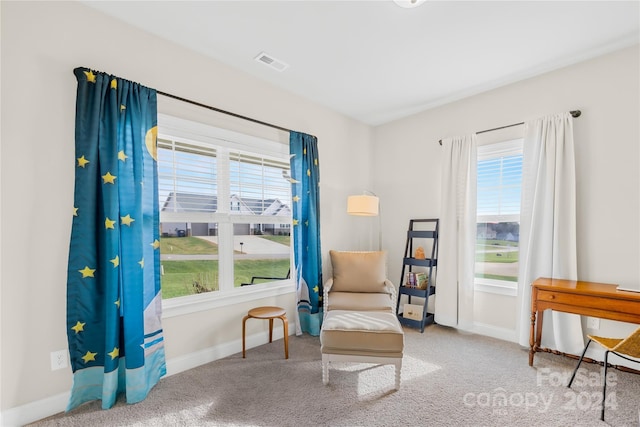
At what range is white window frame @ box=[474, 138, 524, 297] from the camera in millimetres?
2979

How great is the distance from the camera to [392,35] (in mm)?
2213

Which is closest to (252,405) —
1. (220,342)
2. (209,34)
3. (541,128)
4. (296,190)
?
A: (220,342)

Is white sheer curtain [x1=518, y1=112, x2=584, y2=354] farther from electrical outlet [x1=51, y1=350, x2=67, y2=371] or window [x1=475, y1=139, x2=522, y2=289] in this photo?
electrical outlet [x1=51, y1=350, x2=67, y2=371]

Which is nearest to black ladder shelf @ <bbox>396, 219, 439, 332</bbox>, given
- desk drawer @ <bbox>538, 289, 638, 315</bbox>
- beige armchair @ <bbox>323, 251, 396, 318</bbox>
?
beige armchair @ <bbox>323, 251, 396, 318</bbox>

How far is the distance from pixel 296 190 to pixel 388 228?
62.5 inches

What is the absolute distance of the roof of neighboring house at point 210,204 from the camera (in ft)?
7.84

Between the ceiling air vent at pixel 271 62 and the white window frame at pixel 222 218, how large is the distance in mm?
671

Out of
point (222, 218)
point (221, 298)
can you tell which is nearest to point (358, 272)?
point (221, 298)

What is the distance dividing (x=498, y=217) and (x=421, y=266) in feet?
3.36

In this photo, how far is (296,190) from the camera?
309cm

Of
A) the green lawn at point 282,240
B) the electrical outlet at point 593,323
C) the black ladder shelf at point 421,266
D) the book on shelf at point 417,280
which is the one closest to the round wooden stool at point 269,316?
the green lawn at point 282,240

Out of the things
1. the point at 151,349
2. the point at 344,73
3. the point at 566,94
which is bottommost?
the point at 151,349

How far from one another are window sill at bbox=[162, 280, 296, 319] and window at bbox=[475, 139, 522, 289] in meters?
2.18

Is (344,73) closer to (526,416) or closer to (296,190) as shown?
(296,190)
